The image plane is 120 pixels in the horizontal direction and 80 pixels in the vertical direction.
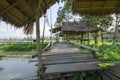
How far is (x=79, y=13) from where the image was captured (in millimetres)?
6074

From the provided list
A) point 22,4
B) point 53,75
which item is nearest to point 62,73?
point 53,75

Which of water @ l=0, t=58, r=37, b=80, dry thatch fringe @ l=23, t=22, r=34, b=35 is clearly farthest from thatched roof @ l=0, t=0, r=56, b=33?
water @ l=0, t=58, r=37, b=80

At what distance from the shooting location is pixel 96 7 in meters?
6.00

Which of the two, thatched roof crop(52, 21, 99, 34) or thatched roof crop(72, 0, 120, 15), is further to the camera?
thatched roof crop(52, 21, 99, 34)

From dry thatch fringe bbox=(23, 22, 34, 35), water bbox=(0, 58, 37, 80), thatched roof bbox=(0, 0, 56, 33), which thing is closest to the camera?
thatched roof bbox=(0, 0, 56, 33)

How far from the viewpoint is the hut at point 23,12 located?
4723 millimetres

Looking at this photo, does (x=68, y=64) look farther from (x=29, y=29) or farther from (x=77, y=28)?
(x=77, y=28)

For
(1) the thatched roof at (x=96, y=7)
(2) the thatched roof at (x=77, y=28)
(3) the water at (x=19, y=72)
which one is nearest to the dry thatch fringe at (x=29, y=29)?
(1) the thatched roof at (x=96, y=7)

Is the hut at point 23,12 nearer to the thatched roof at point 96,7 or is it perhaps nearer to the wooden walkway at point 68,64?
the wooden walkway at point 68,64

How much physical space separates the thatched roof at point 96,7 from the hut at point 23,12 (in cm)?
64

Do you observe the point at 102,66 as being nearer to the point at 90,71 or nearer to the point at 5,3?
the point at 90,71

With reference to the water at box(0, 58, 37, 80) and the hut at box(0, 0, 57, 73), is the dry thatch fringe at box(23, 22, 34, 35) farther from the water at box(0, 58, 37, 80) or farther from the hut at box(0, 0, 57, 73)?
the water at box(0, 58, 37, 80)

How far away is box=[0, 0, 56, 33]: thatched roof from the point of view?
4.69 metres

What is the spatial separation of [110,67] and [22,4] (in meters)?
2.42
